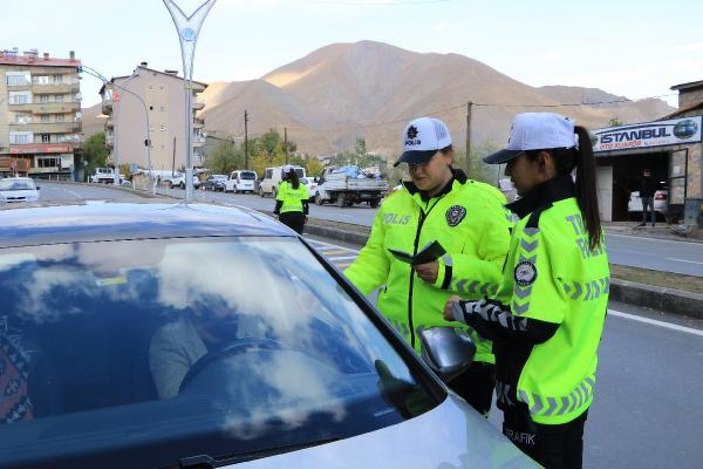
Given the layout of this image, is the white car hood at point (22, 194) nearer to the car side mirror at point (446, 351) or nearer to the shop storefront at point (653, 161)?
the shop storefront at point (653, 161)

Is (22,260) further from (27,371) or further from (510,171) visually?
(510,171)

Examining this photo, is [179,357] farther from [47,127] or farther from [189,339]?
[47,127]

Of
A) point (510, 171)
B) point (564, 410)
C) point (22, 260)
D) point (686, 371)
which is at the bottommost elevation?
point (686, 371)

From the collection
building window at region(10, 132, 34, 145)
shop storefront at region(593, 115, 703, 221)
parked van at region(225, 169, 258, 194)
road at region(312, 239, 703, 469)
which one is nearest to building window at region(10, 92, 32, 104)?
building window at region(10, 132, 34, 145)

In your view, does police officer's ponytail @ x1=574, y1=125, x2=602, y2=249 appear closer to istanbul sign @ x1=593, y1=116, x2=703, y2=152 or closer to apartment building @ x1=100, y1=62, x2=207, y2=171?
istanbul sign @ x1=593, y1=116, x2=703, y2=152

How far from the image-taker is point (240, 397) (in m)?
1.96

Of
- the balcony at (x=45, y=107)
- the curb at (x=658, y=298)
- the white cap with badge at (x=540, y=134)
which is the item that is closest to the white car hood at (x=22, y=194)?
the curb at (x=658, y=298)

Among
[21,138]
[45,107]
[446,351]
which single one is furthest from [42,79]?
[446,351]

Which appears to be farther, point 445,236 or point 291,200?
point 291,200

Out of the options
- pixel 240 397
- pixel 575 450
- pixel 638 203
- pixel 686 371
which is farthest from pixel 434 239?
pixel 638 203

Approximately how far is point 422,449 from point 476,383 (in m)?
1.24

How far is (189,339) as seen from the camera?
7.24 ft

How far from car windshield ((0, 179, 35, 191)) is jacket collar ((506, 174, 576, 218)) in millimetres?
32263

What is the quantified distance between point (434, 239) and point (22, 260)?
1538 mm
